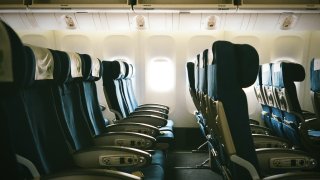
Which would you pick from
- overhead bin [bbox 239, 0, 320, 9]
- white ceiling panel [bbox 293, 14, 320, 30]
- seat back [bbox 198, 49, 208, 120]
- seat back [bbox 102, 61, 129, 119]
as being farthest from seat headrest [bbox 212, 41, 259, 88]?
white ceiling panel [bbox 293, 14, 320, 30]

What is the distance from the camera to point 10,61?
845 mm

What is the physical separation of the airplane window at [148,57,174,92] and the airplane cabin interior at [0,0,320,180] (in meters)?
0.02

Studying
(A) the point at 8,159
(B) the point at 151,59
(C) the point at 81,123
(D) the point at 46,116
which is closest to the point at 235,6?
(B) the point at 151,59

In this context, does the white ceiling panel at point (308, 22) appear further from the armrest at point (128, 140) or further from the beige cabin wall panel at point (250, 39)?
the armrest at point (128, 140)

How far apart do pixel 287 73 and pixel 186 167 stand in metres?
2.21

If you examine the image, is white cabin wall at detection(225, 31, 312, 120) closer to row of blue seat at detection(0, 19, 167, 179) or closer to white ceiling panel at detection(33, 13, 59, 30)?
white ceiling panel at detection(33, 13, 59, 30)

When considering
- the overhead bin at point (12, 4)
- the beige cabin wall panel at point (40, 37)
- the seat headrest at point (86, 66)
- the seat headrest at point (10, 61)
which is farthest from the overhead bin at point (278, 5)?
the seat headrest at point (10, 61)

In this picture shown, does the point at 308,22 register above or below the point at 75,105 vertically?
above

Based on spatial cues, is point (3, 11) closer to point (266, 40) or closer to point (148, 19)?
point (148, 19)

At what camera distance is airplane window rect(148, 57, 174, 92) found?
19.2ft

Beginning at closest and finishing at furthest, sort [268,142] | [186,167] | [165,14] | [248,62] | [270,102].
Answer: [248,62], [268,142], [270,102], [186,167], [165,14]

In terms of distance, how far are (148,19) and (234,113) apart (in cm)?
387

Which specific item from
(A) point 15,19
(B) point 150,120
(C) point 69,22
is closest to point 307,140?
(B) point 150,120

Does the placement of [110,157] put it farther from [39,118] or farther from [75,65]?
[75,65]
